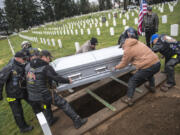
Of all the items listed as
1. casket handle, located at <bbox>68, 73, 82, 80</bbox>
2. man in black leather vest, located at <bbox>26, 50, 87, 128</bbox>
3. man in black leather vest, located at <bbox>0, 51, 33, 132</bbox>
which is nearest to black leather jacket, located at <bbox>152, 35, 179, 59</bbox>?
casket handle, located at <bbox>68, 73, 82, 80</bbox>

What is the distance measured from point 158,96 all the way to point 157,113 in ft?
1.88

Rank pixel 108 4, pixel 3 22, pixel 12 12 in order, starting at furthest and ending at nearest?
1. pixel 108 4
2. pixel 3 22
3. pixel 12 12

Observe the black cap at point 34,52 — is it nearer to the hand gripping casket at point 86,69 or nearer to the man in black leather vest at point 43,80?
the hand gripping casket at point 86,69

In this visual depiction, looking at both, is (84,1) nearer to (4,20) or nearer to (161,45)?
(4,20)

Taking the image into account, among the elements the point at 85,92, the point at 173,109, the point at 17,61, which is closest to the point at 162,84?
the point at 173,109

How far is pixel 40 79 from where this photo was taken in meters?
2.34

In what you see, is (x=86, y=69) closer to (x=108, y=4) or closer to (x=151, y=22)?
(x=151, y=22)

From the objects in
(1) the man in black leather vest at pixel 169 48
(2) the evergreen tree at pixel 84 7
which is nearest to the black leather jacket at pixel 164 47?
(1) the man in black leather vest at pixel 169 48

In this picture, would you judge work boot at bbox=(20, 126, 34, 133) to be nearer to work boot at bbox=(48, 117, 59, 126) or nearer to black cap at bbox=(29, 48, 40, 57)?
work boot at bbox=(48, 117, 59, 126)

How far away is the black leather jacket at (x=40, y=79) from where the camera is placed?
2314mm

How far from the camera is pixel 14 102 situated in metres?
2.70

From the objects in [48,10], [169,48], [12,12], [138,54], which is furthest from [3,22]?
[169,48]

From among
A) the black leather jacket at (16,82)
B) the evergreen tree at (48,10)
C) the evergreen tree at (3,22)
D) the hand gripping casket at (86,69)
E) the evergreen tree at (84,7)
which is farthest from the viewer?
the evergreen tree at (84,7)

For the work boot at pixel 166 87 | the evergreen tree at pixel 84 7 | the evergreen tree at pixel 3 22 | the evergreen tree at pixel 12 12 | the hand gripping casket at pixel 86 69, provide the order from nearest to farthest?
the hand gripping casket at pixel 86 69 < the work boot at pixel 166 87 < the evergreen tree at pixel 12 12 < the evergreen tree at pixel 3 22 < the evergreen tree at pixel 84 7
